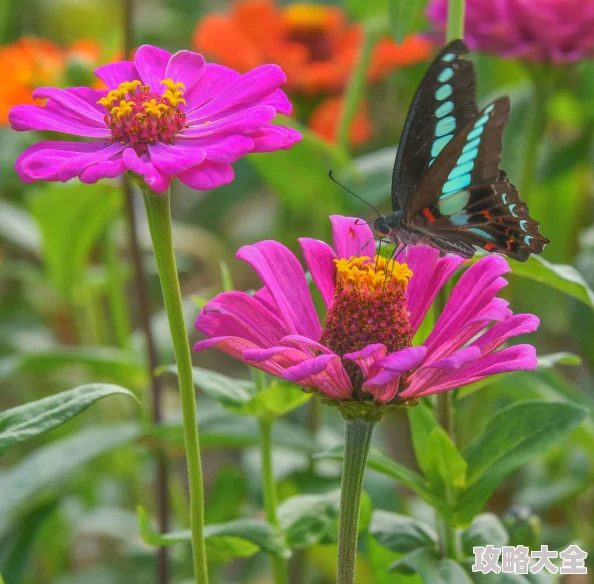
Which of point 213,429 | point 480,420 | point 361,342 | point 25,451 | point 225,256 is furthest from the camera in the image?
point 225,256

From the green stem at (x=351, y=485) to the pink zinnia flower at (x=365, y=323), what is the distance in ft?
0.05

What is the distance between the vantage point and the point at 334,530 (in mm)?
546

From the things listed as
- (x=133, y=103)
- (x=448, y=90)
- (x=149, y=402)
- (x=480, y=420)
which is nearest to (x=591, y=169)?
(x=480, y=420)

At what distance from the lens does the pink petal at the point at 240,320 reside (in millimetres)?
420

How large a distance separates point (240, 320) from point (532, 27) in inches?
18.7

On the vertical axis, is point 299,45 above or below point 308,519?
above

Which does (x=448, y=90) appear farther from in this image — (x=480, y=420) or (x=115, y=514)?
(x=115, y=514)

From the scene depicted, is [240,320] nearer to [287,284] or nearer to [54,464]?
[287,284]

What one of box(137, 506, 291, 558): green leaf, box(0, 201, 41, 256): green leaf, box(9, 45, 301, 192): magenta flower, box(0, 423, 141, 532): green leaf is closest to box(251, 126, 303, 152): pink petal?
box(9, 45, 301, 192): magenta flower

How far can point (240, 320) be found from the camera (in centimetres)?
43

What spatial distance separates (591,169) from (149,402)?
61cm

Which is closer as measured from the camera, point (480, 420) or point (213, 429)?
point (213, 429)

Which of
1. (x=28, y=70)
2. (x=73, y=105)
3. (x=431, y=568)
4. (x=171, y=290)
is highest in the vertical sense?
(x=28, y=70)

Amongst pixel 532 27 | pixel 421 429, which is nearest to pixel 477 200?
pixel 421 429
